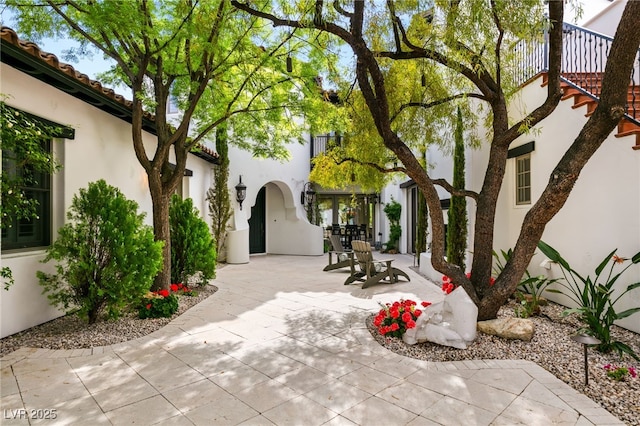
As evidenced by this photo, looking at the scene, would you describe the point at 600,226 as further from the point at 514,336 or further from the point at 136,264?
the point at 136,264

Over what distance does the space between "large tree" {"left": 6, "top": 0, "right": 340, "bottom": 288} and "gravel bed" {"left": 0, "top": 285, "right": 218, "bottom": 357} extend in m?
1.20

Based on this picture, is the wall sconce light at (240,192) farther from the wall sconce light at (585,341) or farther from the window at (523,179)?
the wall sconce light at (585,341)

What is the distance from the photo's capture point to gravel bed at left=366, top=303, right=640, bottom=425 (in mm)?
2826

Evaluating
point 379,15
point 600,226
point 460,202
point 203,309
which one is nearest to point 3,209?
point 203,309

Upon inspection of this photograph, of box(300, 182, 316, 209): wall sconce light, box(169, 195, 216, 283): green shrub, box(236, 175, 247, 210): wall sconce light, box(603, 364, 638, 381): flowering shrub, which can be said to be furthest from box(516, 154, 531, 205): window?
box(300, 182, 316, 209): wall sconce light

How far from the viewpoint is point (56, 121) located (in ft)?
15.7

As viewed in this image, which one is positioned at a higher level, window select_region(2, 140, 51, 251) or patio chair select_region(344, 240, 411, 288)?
window select_region(2, 140, 51, 251)

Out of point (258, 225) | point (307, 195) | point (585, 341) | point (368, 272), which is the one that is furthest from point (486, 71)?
point (258, 225)

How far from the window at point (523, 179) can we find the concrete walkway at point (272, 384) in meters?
4.18

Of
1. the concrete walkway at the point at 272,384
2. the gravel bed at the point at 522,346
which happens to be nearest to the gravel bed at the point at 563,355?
the gravel bed at the point at 522,346

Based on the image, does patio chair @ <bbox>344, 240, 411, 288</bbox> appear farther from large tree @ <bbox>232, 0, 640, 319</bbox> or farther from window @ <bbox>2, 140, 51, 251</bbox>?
window @ <bbox>2, 140, 51, 251</bbox>

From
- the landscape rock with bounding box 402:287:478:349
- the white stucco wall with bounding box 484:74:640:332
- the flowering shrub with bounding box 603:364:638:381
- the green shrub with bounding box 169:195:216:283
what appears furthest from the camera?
the green shrub with bounding box 169:195:216:283

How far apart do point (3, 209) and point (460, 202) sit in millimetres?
7582

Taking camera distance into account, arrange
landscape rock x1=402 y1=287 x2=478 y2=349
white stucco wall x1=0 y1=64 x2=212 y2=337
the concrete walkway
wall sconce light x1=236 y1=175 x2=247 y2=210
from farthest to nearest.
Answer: wall sconce light x1=236 y1=175 x2=247 y2=210 → white stucco wall x1=0 y1=64 x2=212 y2=337 → landscape rock x1=402 y1=287 x2=478 y2=349 → the concrete walkway
